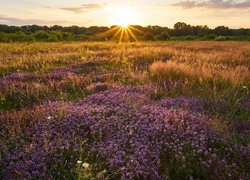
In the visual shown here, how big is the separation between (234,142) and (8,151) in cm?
353

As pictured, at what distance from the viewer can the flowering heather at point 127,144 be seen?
4148 mm

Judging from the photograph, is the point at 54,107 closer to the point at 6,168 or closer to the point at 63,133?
the point at 63,133

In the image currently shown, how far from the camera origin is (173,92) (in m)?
8.02

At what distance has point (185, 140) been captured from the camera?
4.89 m

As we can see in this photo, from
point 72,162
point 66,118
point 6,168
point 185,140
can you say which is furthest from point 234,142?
point 6,168

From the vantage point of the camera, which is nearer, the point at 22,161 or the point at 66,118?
the point at 22,161

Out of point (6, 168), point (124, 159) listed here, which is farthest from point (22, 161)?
point (124, 159)

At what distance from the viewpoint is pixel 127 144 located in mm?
4777

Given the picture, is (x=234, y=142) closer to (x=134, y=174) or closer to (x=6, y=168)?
(x=134, y=174)

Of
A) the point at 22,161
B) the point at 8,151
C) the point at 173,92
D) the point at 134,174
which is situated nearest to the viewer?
the point at 134,174

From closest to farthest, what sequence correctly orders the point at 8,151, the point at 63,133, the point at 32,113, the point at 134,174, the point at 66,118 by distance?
the point at 134,174, the point at 8,151, the point at 63,133, the point at 66,118, the point at 32,113

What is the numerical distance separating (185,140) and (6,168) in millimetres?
2702

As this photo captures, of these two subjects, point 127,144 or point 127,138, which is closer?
point 127,144

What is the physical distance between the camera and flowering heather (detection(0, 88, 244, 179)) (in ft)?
13.6
